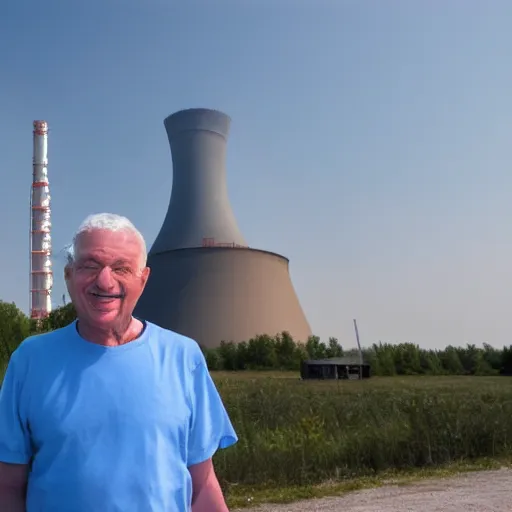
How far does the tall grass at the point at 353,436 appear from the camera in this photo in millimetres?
4305

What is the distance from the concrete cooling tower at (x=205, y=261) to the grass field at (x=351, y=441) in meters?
19.2

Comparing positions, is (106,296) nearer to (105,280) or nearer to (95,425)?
(105,280)

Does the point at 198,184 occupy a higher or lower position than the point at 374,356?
higher

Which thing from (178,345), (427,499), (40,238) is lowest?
(427,499)

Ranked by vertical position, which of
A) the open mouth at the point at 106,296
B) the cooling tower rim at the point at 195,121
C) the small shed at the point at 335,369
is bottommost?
the open mouth at the point at 106,296

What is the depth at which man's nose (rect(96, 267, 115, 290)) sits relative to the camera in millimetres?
1102

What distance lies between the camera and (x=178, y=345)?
3.81 ft

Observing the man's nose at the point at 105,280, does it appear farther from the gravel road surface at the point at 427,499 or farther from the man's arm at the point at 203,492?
the gravel road surface at the point at 427,499

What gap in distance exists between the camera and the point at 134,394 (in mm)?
1064

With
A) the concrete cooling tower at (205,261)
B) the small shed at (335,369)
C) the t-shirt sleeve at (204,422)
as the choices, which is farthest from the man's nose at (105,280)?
the concrete cooling tower at (205,261)

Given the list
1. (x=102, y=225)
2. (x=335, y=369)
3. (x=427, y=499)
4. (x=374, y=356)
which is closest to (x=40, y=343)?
(x=102, y=225)

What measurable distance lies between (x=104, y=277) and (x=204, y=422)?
1.01ft

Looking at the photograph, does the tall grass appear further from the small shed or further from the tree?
the small shed

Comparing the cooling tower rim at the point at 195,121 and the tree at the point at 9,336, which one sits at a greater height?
the cooling tower rim at the point at 195,121
